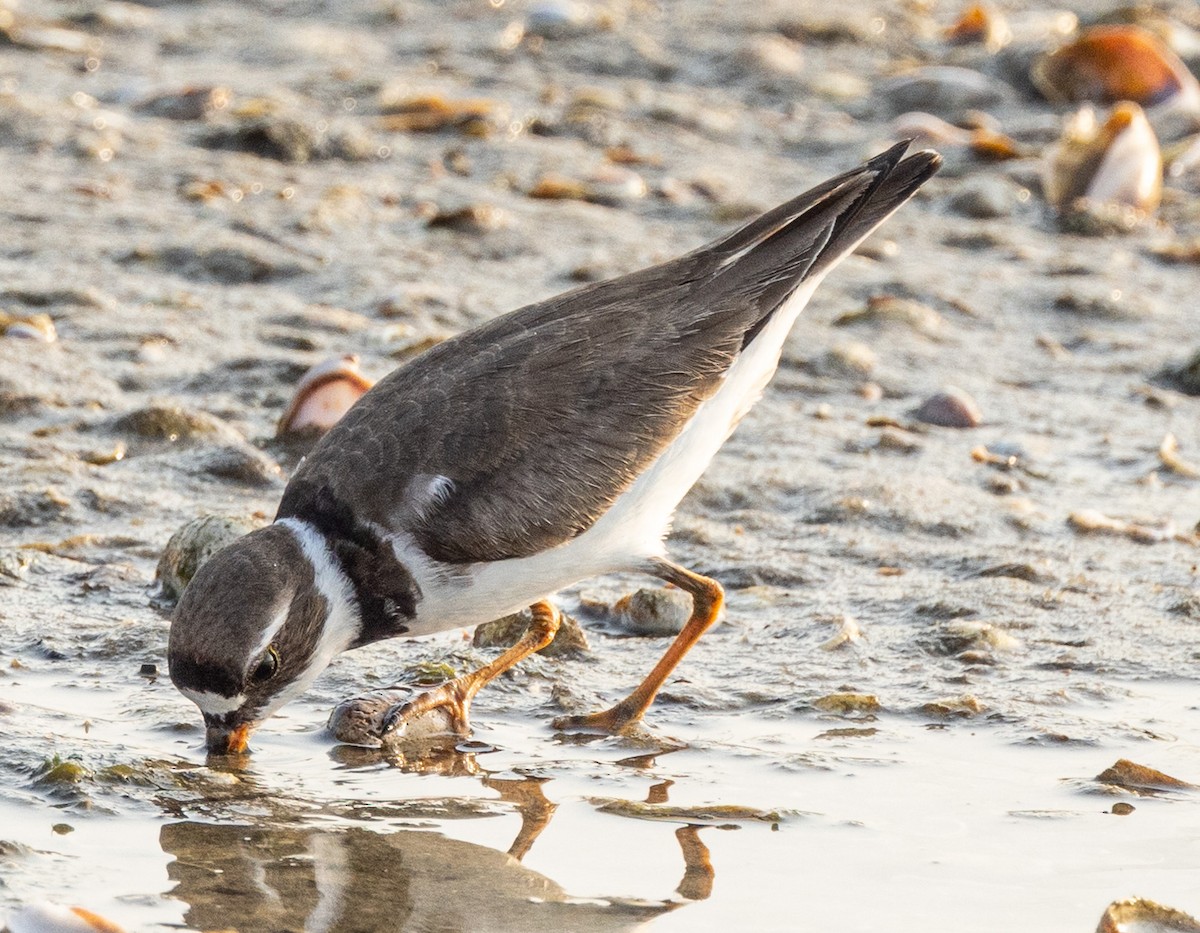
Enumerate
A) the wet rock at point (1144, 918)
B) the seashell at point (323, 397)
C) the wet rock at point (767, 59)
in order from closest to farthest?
the wet rock at point (1144, 918)
the seashell at point (323, 397)
the wet rock at point (767, 59)

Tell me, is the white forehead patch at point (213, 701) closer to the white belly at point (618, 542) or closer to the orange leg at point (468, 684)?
the orange leg at point (468, 684)

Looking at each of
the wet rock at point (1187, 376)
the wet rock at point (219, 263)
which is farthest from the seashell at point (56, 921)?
the wet rock at point (1187, 376)

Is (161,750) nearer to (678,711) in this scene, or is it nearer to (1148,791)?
(678,711)

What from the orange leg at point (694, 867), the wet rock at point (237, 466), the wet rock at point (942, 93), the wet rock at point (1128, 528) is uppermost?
the wet rock at point (942, 93)

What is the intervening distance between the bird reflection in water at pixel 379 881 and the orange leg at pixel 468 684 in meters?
0.46

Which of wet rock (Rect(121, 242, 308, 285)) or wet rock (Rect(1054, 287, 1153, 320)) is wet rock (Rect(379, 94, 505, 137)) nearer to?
wet rock (Rect(121, 242, 308, 285))

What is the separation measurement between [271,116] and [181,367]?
10.4 ft

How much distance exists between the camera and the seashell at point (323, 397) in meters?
7.05

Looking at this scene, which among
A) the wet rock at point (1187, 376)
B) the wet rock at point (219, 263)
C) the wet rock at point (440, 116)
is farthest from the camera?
the wet rock at point (440, 116)

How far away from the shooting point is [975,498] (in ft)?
23.1

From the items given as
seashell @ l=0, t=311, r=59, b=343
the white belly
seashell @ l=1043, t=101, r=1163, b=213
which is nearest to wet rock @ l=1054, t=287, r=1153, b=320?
seashell @ l=1043, t=101, r=1163, b=213

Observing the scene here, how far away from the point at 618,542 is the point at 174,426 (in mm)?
2460

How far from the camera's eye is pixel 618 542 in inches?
211

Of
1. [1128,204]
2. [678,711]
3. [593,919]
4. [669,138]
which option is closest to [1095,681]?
[678,711]
